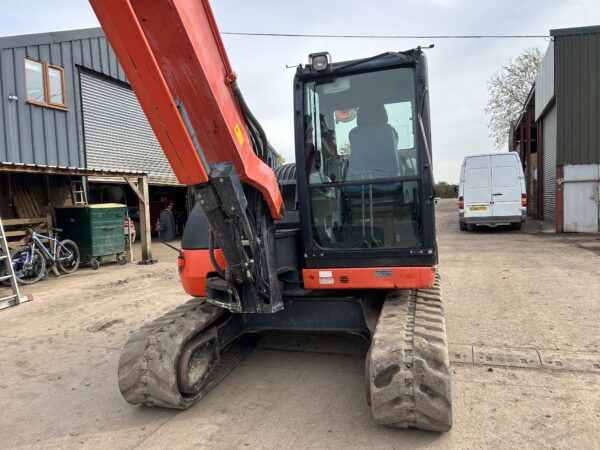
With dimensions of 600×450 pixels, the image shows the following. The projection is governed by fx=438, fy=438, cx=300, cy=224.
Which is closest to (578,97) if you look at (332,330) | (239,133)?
(332,330)

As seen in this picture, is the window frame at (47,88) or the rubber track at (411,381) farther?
the window frame at (47,88)

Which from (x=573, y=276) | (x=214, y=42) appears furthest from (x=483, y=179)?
(x=214, y=42)

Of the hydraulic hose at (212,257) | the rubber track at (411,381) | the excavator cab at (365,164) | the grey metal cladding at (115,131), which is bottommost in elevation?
the rubber track at (411,381)

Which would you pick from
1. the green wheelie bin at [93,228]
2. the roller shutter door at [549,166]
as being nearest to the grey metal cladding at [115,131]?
the green wheelie bin at [93,228]

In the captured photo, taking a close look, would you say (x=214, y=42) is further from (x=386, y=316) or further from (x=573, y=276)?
(x=573, y=276)

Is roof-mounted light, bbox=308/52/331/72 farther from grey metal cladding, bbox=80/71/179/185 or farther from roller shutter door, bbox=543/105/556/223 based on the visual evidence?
roller shutter door, bbox=543/105/556/223

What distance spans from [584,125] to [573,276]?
817 centimetres

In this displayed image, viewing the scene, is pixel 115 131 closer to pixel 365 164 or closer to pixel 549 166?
pixel 365 164

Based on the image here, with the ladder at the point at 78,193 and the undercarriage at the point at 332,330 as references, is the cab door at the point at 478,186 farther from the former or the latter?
the ladder at the point at 78,193

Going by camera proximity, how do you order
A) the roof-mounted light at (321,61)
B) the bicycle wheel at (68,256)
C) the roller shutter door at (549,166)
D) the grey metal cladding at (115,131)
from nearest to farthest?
the roof-mounted light at (321,61) → the bicycle wheel at (68,256) → the grey metal cladding at (115,131) → the roller shutter door at (549,166)

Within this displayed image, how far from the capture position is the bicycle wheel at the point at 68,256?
9.82 m

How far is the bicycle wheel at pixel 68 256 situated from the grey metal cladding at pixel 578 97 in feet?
45.5

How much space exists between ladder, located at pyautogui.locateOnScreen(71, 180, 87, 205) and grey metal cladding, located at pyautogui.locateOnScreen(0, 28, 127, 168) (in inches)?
23.1

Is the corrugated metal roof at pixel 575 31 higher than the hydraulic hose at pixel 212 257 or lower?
higher
